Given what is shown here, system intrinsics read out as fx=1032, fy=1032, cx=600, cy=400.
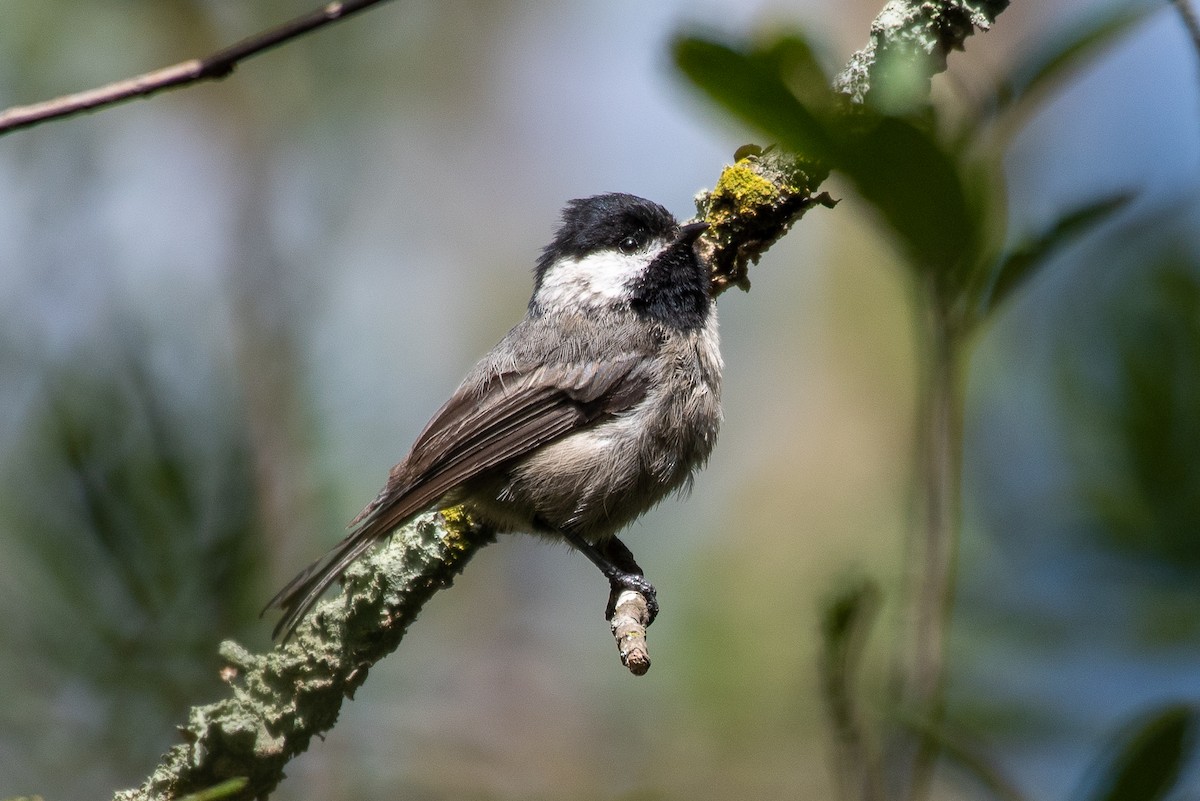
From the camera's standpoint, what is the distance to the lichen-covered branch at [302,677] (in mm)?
2400

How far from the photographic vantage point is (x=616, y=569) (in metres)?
3.15

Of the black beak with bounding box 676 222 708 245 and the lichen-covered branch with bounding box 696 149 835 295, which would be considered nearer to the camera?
the lichen-covered branch with bounding box 696 149 835 295

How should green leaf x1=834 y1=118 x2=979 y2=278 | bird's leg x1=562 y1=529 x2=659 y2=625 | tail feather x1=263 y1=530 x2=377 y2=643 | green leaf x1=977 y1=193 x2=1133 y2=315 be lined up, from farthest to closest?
1. bird's leg x1=562 y1=529 x2=659 y2=625
2. tail feather x1=263 y1=530 x2=377 y2=643
3. green leaf x1=977 y1=193 x2=1133 y2=315
4. green leaf x1=834 y1=118 x2=979 y2=278

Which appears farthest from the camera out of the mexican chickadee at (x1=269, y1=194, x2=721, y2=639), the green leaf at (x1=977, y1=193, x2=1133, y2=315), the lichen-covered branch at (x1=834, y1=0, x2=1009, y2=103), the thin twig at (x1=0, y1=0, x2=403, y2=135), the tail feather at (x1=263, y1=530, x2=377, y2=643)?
the mexican chickadee at (x1=269, y1=194, x2=721, y2=639)

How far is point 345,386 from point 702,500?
3393 mm

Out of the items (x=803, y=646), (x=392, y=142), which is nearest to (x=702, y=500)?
(x=803, y=646)

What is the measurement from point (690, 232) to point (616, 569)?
41.6 inches

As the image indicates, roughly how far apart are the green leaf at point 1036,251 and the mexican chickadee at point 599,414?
198 centimetres

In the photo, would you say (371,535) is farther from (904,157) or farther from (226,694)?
(904,157)

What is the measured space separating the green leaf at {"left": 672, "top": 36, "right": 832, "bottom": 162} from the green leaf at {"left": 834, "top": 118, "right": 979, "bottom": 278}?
0.14 feet

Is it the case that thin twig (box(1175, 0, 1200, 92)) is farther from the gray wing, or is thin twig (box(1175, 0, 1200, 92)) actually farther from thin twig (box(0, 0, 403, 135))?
the gray wing

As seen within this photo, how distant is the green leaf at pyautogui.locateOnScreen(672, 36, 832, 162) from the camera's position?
3.24 feet

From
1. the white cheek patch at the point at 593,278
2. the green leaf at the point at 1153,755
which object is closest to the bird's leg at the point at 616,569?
the white cheek patch at the point at 593,278

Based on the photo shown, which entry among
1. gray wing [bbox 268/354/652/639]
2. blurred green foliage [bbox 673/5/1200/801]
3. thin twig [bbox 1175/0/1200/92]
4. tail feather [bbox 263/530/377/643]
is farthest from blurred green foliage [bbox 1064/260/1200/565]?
tail feather [bbox 263/530/377/643]
